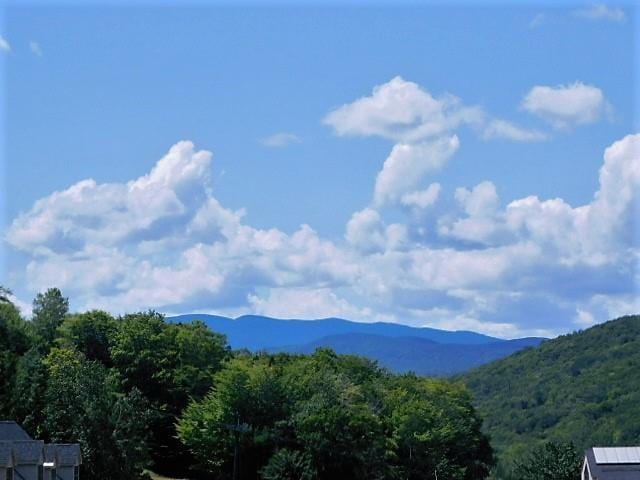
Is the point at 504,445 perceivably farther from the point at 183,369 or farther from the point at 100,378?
the point at 100,378

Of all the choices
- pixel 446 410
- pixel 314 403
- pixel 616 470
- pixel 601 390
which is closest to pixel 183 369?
pixel 314 403

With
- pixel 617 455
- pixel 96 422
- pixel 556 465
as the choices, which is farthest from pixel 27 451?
pixel 556 465

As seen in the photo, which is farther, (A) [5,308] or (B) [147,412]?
(A) [5,308]

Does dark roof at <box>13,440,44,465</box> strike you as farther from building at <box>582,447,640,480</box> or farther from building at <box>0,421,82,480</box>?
building at <box>582,447,640,480</box>

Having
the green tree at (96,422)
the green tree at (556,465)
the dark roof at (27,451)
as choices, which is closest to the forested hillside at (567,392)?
the green tree at (556,465)

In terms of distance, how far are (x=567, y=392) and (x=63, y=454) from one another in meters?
96.8

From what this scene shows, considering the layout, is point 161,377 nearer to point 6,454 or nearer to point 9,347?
point 9,347

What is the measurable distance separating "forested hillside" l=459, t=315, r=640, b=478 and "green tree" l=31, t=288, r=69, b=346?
51.3 metres

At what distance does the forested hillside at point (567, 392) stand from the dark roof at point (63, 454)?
6843 cm

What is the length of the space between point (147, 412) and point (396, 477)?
18.3 metres

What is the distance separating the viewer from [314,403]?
267ft

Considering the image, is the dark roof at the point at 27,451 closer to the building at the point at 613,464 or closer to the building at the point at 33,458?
the building at the point at 33,458

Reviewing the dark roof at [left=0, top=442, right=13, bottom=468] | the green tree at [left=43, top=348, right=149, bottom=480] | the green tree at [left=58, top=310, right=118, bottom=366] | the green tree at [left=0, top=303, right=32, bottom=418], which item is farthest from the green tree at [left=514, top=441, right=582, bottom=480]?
the dark roof at [left=0, top=442, right=13, bottom=468]

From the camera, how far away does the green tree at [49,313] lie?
9175cm
